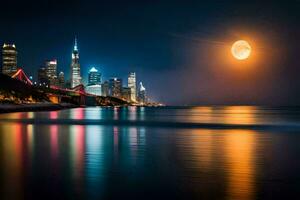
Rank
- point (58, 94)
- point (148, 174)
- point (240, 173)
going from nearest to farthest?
A: point (148, 174) → point (240, 173) → point (58, 94)

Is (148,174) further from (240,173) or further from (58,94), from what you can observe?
(58,94)

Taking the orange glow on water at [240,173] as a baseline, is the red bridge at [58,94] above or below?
above

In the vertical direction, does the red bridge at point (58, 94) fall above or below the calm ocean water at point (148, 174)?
above

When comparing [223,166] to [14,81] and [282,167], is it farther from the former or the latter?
[14,81]

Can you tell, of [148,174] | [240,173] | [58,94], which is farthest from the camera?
[58,94]

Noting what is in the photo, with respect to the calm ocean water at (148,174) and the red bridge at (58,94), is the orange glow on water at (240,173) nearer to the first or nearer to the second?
the calm ocean water at (148,174)

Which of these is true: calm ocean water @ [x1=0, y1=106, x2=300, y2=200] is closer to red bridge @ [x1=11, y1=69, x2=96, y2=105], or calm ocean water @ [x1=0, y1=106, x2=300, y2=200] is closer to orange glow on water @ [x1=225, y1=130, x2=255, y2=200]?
orange glow on water @ [x1=225, y1=130, x2=255, y2=200]

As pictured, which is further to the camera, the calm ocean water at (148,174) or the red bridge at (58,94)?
the red bridge at (58,94)

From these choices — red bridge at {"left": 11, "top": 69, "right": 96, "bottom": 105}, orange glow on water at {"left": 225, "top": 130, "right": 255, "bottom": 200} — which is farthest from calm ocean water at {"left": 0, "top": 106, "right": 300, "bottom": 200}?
red bridge at {"left": 11, "top": 69, "right": 96, "bottom": 105}

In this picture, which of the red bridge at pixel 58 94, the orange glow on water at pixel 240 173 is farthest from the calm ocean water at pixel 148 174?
the red bridge at pixel 58 94

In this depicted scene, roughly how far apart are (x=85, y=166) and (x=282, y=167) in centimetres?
593

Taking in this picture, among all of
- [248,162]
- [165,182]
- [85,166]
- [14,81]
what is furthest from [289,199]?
[14,81]

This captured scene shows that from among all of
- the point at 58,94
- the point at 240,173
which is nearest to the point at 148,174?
the point at 240,173

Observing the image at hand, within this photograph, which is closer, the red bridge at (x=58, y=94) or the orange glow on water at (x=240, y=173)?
the orange glow on water at (x=240, y=173)
